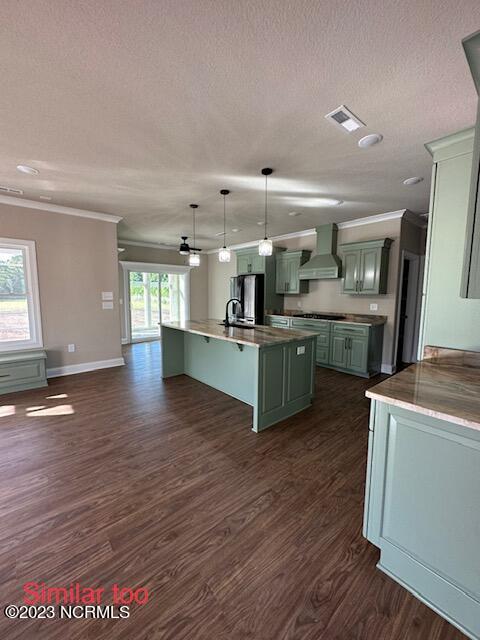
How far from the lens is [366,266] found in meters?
4.62

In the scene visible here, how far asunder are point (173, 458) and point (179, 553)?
0.87 metres

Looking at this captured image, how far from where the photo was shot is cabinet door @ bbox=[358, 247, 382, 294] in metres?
4.46

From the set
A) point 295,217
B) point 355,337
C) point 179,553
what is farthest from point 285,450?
point 295,217

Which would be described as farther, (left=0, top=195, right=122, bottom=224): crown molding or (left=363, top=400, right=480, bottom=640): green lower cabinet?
(left=0, top=195, right=122, bottom=224): crown molding

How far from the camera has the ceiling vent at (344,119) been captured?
76.0 inches

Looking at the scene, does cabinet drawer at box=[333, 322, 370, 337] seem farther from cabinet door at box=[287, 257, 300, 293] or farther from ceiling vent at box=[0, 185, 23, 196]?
ceiling vent at box=[0, 185, 23, 196]

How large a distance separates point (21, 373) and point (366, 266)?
5587 mm

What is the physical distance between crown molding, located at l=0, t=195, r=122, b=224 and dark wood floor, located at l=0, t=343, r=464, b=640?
3038 millimetres

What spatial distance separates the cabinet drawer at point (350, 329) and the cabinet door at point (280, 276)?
5.63 feet

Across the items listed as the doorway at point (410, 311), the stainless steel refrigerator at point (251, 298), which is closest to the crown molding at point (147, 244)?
the stainless steel refrigerator at point (251, 298)

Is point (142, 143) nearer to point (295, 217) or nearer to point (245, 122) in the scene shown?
point (245, 122)

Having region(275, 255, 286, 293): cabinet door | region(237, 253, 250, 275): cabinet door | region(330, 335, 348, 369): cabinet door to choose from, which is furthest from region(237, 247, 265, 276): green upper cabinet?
region(330, 335, 348, 369): cabinet door

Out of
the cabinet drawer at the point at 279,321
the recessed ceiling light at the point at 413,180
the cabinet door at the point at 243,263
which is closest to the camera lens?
the recessed ceiling light at the point at 413,180

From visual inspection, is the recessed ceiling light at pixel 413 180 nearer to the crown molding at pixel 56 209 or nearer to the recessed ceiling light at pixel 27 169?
the recessed ceiling light at pixel 27 169
